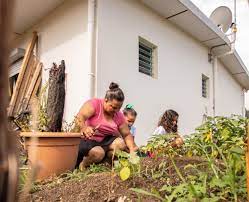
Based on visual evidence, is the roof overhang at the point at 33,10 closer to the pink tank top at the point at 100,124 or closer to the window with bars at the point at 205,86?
the pink tank top at the point at 100,124

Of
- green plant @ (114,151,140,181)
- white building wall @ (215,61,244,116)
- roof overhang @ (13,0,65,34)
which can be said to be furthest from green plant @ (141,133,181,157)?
white building wall @ (215,61,244,116)

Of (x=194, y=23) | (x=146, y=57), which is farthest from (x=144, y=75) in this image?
(x=194, y=23)

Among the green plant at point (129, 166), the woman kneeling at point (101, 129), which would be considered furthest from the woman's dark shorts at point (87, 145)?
the green plant at point (129, 166)

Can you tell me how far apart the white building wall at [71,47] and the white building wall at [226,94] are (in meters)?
5.10

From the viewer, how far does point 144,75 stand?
6094 millimetres

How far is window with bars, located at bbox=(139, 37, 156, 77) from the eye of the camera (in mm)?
6250

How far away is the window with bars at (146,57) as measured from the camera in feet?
20.5

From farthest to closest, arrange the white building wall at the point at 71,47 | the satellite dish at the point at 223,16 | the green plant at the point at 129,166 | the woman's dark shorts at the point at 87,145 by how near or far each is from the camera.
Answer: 1. the satellite dish at the point at 223,16
2. the white building wall at the point at 71,47
3. the woman's dark shorts at the point at 87,145
4. the green plant at the point at 129,166

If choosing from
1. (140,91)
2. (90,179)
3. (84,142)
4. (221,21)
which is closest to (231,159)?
(90,179)

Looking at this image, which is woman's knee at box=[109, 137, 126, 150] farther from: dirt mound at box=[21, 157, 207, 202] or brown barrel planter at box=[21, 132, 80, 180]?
dirt mound at box=[21, 157, 207, 202]

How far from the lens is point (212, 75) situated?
9055 millimetres

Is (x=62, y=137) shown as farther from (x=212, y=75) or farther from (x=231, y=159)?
(x=212, y=75)

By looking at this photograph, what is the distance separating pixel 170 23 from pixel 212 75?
260cm

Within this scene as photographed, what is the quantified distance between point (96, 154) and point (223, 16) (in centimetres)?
783
